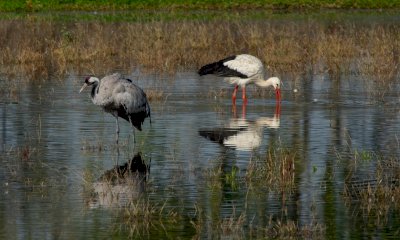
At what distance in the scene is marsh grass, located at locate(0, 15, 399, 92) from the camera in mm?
26625

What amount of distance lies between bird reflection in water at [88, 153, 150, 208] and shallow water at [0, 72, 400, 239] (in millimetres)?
49

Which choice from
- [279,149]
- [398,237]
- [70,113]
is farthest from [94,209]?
[70,113]

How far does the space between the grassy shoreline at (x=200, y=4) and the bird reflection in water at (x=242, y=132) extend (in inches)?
1282

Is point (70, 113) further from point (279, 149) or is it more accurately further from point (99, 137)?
point (279, 149)

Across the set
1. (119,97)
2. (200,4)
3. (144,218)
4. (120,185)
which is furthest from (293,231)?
(200,4)

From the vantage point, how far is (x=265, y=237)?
1066 centimetres

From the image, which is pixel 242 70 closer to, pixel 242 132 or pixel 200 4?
pixel 242 132

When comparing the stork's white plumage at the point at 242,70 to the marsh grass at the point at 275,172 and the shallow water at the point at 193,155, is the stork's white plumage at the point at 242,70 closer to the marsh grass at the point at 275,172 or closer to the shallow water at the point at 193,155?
the shallow water at the point at 193,155

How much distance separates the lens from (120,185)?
13164 millimetres

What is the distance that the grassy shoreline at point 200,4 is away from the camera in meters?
51.9

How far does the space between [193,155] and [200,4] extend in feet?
124

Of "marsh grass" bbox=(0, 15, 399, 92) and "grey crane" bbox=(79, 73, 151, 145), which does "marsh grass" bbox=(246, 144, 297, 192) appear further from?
"marsh grass" bbox=(0, 15, 399, 92)

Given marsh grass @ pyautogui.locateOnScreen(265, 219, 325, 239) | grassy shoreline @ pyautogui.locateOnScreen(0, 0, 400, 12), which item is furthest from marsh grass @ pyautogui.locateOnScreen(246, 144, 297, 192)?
grassy shoreline @ pyautogui.locateOnScreen(0, 0, 400, 12)

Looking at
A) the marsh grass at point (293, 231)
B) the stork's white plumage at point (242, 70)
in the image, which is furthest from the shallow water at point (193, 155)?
the stork's white plumage at point (242, 70)
